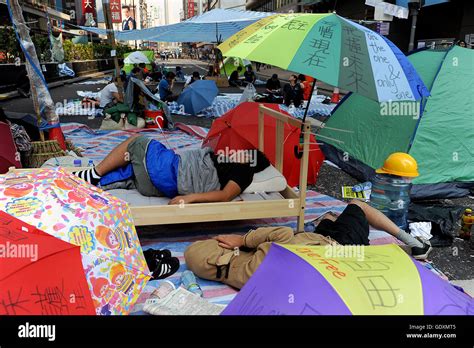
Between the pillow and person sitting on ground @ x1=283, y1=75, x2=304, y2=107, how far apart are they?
8.50 meters

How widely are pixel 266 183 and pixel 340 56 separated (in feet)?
5.16

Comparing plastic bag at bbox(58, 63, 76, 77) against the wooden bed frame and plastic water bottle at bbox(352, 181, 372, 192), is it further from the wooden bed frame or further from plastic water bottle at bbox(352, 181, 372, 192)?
the wooden bed frame

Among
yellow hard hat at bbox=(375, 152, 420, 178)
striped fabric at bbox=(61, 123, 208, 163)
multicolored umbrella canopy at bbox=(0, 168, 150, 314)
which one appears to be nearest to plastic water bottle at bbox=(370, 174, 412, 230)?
yellow hard hat at bbox=(375, 152, 420, 178)

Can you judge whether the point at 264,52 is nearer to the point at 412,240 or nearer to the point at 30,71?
the point at 412,240

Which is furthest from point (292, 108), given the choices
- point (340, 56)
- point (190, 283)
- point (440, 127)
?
point (190, 283)

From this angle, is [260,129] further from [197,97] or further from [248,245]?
[197,97]

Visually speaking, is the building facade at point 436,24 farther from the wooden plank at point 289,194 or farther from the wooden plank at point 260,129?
the wooden plank at point 289,194

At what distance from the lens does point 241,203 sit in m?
3.57

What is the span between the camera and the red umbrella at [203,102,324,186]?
16.1ft

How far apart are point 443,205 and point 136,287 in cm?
420

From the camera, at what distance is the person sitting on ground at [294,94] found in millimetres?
12148

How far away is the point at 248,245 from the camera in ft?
9.80

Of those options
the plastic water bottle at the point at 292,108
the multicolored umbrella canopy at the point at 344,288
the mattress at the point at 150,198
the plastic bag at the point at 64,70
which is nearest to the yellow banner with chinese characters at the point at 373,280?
the multicolored umbrella canopy at the point at 344,288
